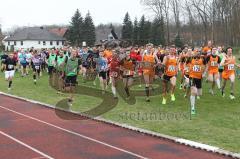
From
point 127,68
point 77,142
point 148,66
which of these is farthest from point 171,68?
point 77,142

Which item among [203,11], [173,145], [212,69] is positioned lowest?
[173,145]

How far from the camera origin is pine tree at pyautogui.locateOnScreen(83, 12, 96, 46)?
75.5 metres

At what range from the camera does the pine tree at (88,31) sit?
7550cm

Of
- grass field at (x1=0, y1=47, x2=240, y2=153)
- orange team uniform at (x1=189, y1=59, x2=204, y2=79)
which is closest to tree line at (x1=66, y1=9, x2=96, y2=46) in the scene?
grass field at (x1=0, y1=47, x2=240, y2=153)

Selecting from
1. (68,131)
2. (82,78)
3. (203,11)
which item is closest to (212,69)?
(68,131)

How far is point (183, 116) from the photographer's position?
11898 millimetres

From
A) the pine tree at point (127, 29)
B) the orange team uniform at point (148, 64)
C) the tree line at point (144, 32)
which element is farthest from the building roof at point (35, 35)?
the orange team uniform at point (148, 64)

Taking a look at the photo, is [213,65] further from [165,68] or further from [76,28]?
[76,28]

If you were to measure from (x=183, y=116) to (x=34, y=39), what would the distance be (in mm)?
92950

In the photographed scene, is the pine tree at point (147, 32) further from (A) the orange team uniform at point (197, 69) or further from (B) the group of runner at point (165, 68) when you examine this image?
(A) the orange team uniform at point (197, 69)

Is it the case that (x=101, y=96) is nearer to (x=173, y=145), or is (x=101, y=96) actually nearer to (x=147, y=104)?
(x=147, y=104)

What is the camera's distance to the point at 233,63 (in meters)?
14.9

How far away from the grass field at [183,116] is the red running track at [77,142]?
700 millimetres

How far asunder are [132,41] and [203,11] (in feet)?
43.9
